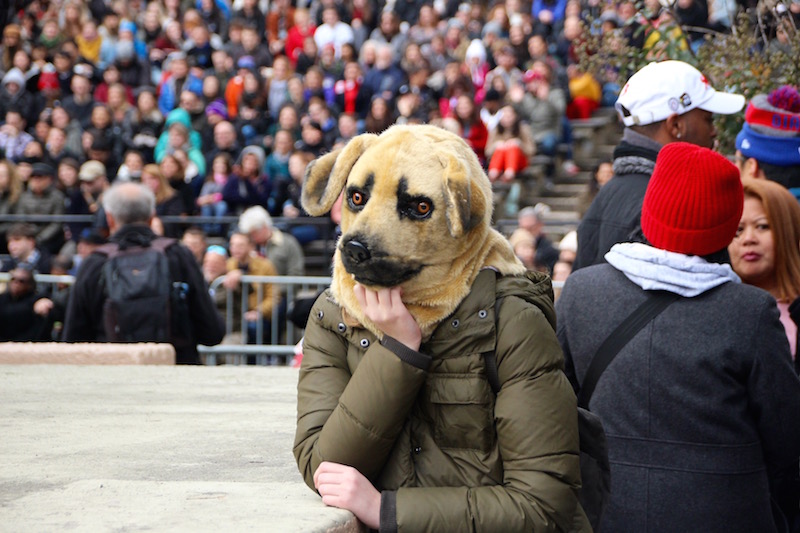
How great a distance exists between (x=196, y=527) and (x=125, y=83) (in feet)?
60.3

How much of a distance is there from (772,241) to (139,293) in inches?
139

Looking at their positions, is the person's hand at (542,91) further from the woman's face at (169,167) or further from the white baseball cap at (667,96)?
the white baseball cap at (667,96)

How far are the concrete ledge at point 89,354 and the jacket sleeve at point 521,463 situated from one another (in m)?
3.72

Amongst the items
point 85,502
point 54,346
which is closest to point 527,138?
point 54,346

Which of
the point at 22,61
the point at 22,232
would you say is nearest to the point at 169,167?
the point at 22,232

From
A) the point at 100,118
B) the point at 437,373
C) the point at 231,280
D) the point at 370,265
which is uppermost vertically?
the point at 370,265

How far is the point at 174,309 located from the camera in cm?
671

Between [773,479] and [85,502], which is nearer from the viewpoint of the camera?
[85,502]

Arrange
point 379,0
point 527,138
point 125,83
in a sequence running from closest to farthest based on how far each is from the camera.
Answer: point 527,138, point 125,83, point 379,0

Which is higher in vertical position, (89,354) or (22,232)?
(89,354)

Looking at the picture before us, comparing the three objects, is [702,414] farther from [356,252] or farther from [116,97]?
[116,97]

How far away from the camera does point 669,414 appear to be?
3.45m

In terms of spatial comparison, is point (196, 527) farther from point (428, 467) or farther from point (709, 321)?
point (709, 321)

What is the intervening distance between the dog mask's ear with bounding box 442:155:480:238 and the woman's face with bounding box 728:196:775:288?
2.46 meters
